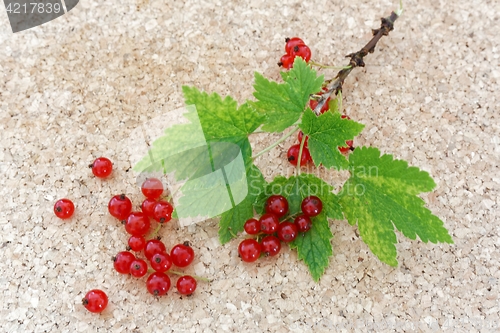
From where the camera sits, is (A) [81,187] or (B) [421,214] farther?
(A) [81,187]

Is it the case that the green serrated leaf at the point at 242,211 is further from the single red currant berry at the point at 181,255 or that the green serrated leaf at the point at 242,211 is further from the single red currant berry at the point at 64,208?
the single red currant berry at the point at 64,208

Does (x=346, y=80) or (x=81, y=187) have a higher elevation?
(x=346, y=80)

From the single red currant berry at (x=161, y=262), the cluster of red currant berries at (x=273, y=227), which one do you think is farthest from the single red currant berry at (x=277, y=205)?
the single red currant berry at (x=161, y=262)

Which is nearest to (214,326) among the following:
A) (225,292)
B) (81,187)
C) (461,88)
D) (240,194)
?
(225,292)

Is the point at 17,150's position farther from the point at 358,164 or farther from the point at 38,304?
the point at 358,164

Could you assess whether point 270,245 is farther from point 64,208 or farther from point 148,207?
point 64,208

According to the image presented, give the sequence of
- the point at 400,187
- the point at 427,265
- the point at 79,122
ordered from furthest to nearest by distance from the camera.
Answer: the point at 79,122 → the point at 427,265 → the point at 400,187

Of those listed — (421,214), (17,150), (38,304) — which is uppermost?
(421,214)

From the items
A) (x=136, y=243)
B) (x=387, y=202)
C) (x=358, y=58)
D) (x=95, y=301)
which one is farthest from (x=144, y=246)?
(x=358, y=58)
